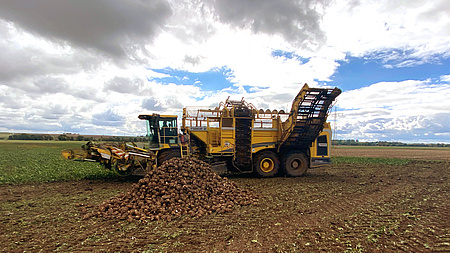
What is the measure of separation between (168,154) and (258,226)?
7518 millimetres

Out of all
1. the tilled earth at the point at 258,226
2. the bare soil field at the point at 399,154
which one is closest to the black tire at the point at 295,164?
the tilled earth at the point at 258,226

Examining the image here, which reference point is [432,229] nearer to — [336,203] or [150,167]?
Answer: [336,203]

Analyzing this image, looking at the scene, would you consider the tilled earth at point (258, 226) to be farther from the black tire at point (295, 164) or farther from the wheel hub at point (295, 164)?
the wheel hub at point (295, 164)

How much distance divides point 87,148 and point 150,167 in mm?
2929

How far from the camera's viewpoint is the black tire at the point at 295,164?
13582 millimetres

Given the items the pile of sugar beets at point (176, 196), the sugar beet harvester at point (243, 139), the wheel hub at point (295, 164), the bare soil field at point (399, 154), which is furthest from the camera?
the bare soil field at point (399, 154)

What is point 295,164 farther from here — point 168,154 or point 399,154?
point 399,154

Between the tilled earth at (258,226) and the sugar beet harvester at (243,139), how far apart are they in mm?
3754

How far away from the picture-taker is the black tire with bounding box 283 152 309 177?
→ 44.6 feet

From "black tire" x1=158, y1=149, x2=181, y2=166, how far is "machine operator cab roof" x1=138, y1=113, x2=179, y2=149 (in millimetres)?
350

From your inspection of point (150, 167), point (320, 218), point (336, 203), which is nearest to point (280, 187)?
point (336, 203)

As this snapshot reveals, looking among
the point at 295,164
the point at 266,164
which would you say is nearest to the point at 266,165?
the point at 266,164

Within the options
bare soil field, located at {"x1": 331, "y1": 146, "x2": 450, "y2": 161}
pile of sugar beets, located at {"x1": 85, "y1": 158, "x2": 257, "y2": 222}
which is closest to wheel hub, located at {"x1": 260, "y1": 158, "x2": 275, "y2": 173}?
pile of sugar beets, located at {"x1": 85, "y1": 158, "x2": 257, "y2": 222}

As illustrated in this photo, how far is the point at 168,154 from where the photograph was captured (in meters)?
12.6
